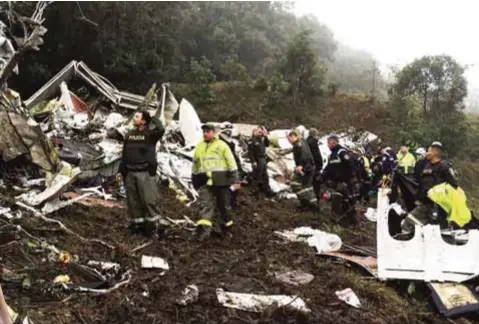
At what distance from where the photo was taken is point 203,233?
A: 20.8 feet

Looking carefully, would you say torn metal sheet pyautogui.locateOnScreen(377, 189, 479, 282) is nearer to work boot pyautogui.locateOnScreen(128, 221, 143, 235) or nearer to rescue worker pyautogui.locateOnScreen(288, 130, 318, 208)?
work boot pyautogui.locateOnScreen(128, 221, 143, 235)

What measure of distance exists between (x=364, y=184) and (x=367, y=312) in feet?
17.9

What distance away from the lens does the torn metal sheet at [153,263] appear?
5.02m

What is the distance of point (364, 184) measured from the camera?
9.71 m

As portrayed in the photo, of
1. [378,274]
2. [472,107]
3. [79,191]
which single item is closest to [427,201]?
[378,274]

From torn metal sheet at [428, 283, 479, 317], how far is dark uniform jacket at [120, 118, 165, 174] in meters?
3.28

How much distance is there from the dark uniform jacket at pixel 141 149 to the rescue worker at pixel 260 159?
13.5 ft

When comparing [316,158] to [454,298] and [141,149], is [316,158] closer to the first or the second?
[141,149]

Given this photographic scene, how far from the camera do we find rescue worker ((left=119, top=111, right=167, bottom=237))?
20.2ft

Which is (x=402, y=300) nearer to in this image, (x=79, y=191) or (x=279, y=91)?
(x=79, y=191)

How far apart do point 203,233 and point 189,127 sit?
19.3 ft

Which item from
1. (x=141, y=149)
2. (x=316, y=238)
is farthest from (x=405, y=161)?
(x=141, y=149)

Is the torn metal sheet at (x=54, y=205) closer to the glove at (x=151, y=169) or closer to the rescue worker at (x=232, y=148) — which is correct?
the glove at (x=151, y=169)

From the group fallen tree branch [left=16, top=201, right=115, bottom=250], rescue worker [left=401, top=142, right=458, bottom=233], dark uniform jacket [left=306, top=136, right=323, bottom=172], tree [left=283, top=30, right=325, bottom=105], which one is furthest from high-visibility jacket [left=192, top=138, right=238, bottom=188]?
tree [left=283, top=30, right=325, bottom=105]
